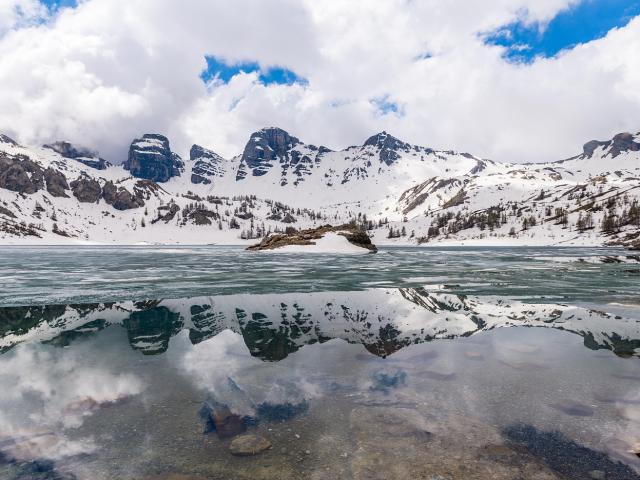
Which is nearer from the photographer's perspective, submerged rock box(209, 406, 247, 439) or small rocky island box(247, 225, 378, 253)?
submerged rock box(209, 406, 247, 439)

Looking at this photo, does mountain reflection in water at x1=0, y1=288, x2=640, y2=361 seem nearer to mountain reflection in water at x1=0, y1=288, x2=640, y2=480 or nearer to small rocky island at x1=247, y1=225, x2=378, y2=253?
mountain reflection in water at x1=0, y1=288, x2=640, y2=480

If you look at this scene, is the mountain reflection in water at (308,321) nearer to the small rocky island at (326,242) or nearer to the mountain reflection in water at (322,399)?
the mountain reflection in water at (322,399)

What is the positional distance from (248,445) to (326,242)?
300ft

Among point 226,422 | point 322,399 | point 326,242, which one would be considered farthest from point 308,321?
point 326,242

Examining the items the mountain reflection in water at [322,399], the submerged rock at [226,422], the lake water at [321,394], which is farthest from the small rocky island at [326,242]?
the submerged rock at [226,422]

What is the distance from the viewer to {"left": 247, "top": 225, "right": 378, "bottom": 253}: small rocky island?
312ft

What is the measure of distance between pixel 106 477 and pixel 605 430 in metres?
7.43

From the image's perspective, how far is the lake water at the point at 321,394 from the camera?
542cm

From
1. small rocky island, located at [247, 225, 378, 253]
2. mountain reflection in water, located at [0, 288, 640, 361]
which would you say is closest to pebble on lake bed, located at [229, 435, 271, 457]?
mountain reflection in water, located at [0, 288, 640, 361]

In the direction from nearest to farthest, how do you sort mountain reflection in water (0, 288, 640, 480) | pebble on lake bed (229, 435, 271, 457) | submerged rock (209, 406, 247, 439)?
1. mountain reflection in water (0, 288, 640, 480)
2. pebble on lake bed (229, 435, 271, 457)
3. submerged rock (209, 406, 247, 439)

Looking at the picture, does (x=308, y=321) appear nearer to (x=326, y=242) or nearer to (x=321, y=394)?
(x=321, y=394)

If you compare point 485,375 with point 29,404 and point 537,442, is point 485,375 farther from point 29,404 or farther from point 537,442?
point 29,404

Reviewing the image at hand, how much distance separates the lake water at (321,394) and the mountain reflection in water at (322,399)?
0.12ft

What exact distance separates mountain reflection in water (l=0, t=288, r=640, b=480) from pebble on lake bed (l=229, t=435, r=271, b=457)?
→ 0.12 meters
